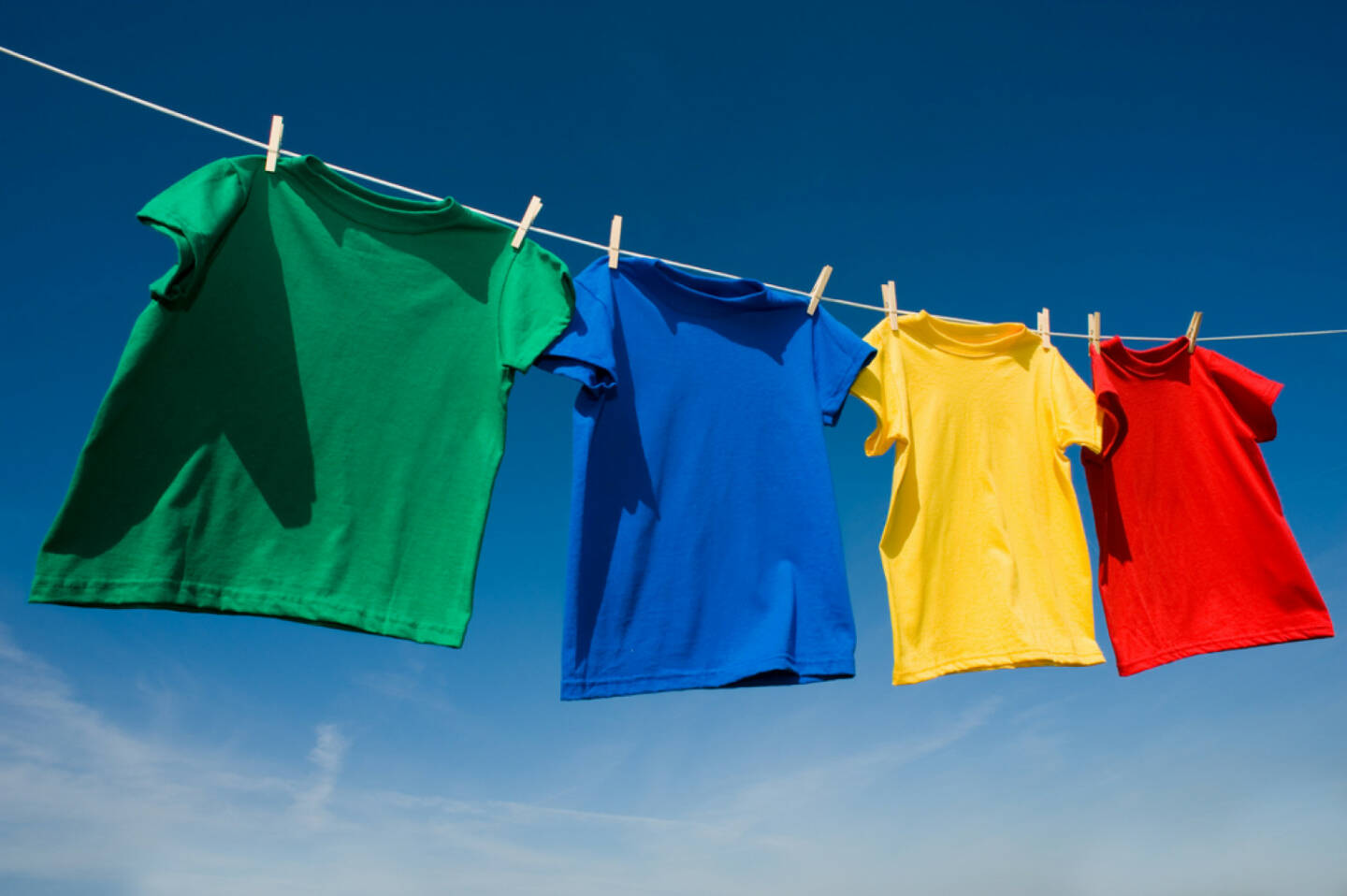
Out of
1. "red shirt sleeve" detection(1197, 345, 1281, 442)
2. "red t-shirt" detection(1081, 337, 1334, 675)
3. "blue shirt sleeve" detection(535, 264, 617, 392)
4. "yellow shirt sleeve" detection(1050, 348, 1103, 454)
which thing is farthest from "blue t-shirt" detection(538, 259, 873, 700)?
"red shirt sleeve" detection(1197, 345, 1281, 442)

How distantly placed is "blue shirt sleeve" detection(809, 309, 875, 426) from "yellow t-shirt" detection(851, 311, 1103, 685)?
11 cm

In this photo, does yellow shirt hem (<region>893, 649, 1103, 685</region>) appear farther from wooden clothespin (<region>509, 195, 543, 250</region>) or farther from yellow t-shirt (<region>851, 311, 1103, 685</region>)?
wooden clothespin (<region>509, 195, 543, 250</region>)

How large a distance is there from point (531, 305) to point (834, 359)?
1.43 metres

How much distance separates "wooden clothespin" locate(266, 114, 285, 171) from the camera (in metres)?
3.23

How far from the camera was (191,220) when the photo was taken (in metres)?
2.86

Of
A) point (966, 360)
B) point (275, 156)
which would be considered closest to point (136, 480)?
point (275, 156)

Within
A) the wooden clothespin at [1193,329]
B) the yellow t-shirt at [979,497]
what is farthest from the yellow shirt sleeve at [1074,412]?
the wooden clothespin at [1193,329]

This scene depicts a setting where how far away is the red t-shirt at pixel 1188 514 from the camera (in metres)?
4.46

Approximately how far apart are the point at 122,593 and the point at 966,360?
3.64 m

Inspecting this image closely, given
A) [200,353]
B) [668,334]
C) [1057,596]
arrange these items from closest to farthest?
[200,353], [668,334], [1057,596]

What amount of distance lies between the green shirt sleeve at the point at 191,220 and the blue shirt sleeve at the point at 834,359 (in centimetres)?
244

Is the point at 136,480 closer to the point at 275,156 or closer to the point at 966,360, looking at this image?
the point at 275,156

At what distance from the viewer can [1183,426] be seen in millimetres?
4824

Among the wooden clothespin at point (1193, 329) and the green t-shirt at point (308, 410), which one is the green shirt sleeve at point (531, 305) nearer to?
the green t-shirt at point (308, 410)
